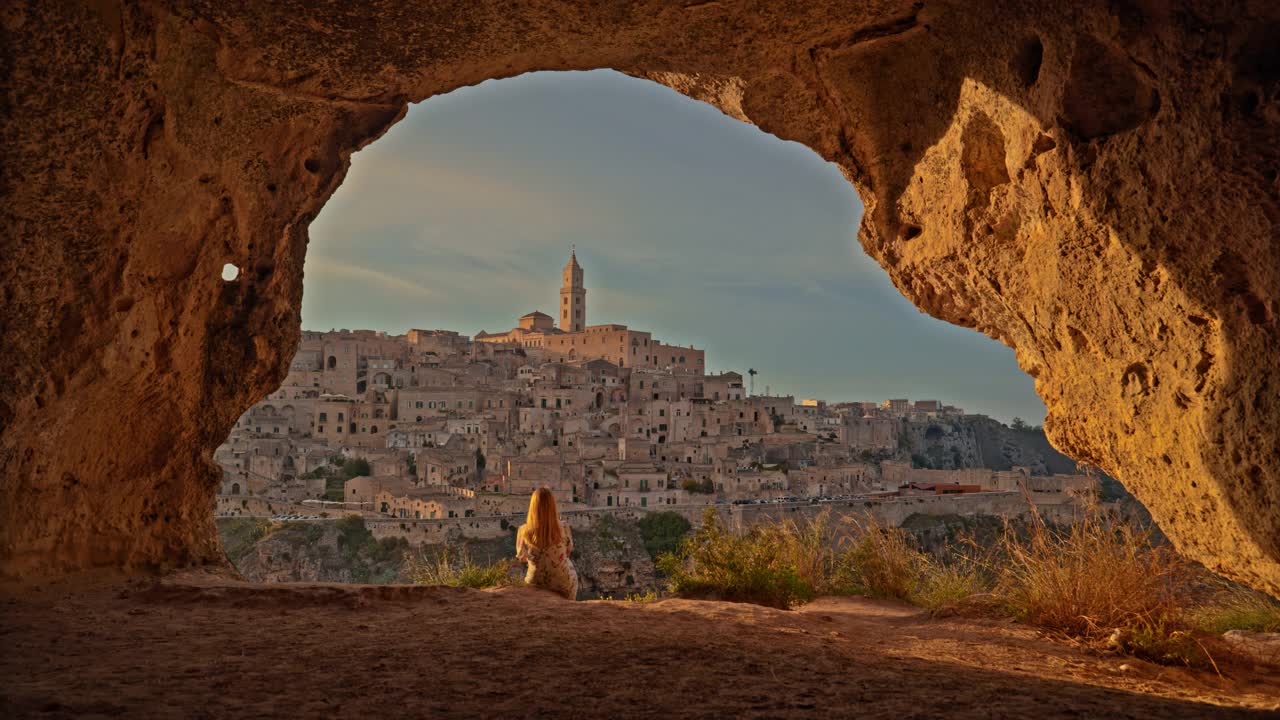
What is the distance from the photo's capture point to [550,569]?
22.3 ft

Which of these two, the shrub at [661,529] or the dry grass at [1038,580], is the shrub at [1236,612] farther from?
the shrub at [661,529]

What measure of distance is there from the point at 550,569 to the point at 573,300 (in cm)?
10394

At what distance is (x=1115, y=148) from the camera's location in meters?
4.05

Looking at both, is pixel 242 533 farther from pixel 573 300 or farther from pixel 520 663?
pixel 573 300

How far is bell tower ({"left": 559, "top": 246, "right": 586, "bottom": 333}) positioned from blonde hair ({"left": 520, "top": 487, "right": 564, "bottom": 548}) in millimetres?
101107

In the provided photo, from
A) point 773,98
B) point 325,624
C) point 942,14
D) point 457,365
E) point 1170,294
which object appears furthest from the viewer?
point 457,365

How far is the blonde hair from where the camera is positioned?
6.92m

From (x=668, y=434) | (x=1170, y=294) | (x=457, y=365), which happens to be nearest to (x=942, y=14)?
(x=1170, y=294)

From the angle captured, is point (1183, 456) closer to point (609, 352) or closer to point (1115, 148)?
point (1115, 148)

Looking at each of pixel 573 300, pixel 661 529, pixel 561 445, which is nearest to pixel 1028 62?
pixel 661 529

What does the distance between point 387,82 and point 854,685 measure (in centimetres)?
482

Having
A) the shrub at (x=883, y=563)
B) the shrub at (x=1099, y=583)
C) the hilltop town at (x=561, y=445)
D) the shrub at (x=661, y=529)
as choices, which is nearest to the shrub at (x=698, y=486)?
the hilltop town at (x=561, y=445)

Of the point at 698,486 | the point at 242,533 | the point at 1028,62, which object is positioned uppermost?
the point at 1028,62

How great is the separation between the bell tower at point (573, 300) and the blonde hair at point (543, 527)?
332 feet
